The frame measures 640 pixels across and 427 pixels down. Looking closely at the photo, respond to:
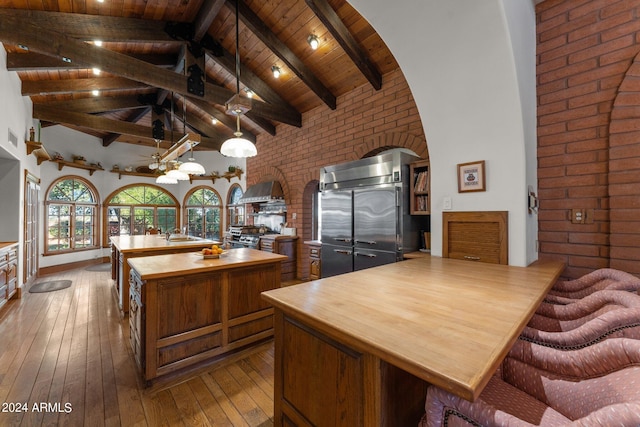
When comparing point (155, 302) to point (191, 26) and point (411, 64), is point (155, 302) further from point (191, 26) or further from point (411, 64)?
point (191, 26)

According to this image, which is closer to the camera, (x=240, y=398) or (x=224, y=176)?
(x=240, y=398)

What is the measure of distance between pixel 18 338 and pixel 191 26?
4403 millimetres

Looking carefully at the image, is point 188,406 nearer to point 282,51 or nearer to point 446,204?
point 446,204

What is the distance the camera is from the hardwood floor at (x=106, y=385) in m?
1.73

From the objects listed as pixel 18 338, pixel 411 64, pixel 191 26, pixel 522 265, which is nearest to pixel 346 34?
pixel 411 64

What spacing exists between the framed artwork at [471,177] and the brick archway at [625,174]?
2.92 ft

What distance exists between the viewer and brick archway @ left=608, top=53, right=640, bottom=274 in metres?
1.95

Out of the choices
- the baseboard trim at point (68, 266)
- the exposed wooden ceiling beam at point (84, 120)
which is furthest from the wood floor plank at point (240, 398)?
the baseboard trim at point (68, 266)

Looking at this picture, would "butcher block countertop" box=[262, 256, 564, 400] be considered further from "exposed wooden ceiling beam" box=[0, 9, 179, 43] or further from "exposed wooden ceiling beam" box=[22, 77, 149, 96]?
"exposed wooden ceiling beam" box=[22, 77, 149, 96]

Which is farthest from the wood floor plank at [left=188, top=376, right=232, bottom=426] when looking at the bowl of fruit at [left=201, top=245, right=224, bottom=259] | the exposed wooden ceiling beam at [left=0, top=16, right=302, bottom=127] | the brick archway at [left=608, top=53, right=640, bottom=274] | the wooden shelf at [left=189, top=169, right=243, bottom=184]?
the wooden shelf at [left=189, top=169, right=243, bottom=184]

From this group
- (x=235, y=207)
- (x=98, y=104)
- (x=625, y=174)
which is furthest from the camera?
(x=235, y=207)

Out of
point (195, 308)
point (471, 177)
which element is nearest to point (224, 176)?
point (195, 308)

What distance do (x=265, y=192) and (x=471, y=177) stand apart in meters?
4.32

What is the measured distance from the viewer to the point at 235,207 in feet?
27.2
